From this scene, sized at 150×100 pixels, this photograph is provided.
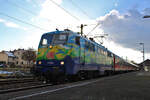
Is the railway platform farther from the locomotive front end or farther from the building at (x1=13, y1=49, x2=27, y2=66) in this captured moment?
the building at (x1=13, y1=49, x2=27, y2=66)

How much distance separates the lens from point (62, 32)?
40.1 feet

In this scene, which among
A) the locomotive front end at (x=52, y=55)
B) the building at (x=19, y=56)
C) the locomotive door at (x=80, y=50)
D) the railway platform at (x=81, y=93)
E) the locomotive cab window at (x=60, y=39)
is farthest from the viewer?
the building at (x=19, y=56)

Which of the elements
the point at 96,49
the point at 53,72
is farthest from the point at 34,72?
the point at 96,49

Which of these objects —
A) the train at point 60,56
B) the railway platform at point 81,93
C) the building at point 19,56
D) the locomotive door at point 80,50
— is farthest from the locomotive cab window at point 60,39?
the building at point 19,56

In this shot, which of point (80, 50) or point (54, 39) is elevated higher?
point (54, 39)

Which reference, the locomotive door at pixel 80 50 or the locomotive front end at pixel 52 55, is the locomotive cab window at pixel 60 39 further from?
the locomotive door at pixel 80 50

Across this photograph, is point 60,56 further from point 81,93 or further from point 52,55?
point 81,93

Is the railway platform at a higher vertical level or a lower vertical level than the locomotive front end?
lower

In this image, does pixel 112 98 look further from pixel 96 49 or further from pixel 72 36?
pixel 96 49

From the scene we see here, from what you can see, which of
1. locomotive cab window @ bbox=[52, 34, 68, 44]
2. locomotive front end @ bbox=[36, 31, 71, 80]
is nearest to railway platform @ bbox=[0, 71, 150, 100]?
locomotive front end @ bbox=[36, 31, 71, 80]

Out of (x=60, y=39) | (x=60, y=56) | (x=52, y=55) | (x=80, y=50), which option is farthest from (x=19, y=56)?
(x=60, y=56)

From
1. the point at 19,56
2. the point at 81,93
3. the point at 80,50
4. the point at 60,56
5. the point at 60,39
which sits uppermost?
the point at 60,39

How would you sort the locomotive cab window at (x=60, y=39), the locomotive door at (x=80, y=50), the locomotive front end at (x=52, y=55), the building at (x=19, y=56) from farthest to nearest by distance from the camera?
the building at (x=19, y=56) < the locomotive door at (x=80, y=50) < the locomotive cab window at (x=60, y=39) < the locomotive front end at (x=52, y=55)

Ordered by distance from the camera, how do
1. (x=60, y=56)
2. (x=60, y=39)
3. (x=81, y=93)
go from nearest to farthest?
(x=81, y=93)
(x=60, y=56)
(x=60, y=39)
